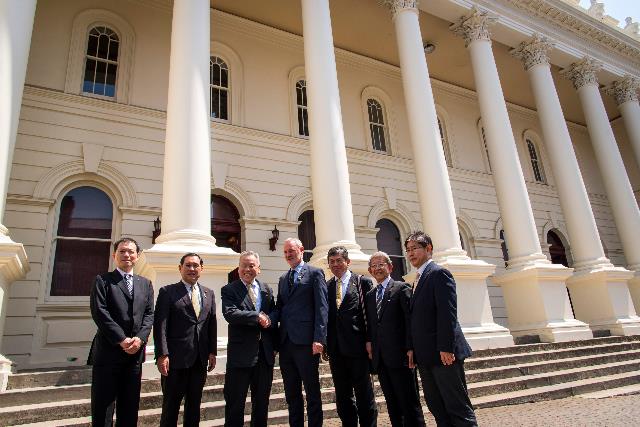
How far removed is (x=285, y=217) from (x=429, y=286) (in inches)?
322

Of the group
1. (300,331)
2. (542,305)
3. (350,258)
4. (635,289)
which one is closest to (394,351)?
(300,331)

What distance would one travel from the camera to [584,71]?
14.4 meters

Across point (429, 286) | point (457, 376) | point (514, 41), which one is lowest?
point (457, 376)

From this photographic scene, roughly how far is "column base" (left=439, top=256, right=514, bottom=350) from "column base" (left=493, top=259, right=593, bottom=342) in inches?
55.3

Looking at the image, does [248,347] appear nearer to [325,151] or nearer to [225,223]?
[325,151]

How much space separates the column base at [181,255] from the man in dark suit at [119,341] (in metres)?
2.09

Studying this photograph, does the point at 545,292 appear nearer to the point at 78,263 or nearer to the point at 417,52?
the point at 417,52

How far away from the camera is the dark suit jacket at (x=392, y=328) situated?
4.09m

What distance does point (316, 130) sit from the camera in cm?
864

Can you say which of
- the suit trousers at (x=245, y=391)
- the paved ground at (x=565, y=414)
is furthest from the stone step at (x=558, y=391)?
the suit trousers at (x=245, y=391)

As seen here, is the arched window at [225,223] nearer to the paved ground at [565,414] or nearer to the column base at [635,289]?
the paved ground at [565,414]

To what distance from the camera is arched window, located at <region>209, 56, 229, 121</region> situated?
12039mm

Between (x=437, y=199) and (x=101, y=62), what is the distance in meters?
8.47

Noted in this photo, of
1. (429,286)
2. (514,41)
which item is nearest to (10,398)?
(429,286)
